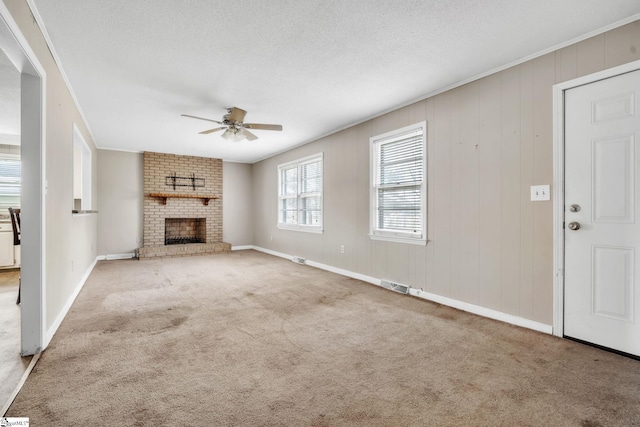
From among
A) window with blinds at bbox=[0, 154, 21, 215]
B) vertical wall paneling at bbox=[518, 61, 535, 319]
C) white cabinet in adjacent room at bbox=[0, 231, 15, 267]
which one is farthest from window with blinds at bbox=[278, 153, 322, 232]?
window with blinds at bbox=[0, 154, 21, 215]

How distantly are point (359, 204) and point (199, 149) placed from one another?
13.1 ft

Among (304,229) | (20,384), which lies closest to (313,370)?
(20,384)

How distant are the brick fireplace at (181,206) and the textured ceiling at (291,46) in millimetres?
3088

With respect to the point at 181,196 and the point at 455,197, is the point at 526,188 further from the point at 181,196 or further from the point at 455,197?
the point at 181,196

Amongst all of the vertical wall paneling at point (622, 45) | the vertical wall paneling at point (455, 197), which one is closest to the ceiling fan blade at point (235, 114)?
the vertical wall paneling at point (455, 197)

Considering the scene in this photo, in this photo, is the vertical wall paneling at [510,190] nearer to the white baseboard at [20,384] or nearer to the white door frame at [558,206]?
the white door frame at [558,206]

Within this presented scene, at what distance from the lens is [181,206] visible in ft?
24.2

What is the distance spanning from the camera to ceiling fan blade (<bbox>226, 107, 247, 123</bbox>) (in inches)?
151

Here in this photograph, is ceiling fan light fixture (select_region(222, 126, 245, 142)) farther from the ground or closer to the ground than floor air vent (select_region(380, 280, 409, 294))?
farther from the ground

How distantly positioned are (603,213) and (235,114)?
381 centimetres

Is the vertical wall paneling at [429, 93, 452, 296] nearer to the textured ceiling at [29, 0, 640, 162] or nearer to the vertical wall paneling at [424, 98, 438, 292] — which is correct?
the vertical wall paneling at [424, 98, 438, 292]

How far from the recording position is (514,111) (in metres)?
2.80

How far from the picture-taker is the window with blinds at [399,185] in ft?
12.2

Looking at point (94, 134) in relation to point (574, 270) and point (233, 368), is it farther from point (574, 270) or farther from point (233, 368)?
point (574, 270)
